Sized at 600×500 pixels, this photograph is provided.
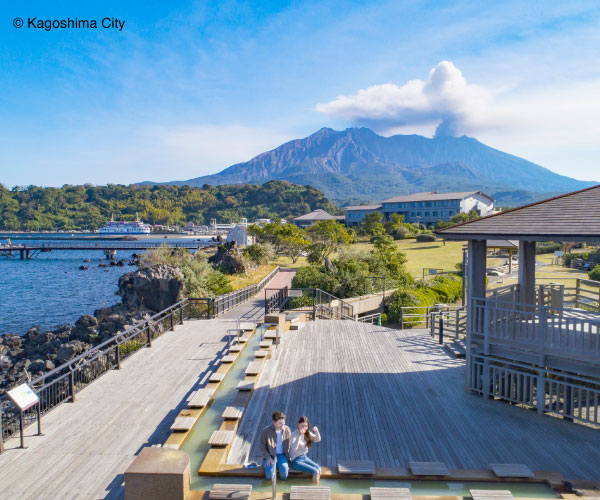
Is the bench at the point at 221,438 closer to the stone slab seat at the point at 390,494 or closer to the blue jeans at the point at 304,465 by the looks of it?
the blue jeans at the point at 304,465

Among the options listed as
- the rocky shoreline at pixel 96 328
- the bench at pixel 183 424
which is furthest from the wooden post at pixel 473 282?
the rocky shoreline at pixel 96 328

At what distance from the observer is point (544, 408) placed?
8555 mm

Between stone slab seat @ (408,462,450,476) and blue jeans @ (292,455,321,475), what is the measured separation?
1.31m

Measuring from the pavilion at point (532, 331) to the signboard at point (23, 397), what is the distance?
8411 millimetres

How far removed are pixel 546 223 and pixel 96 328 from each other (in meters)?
24.9

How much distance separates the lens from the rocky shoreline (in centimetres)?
2239

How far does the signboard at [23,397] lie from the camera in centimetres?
670

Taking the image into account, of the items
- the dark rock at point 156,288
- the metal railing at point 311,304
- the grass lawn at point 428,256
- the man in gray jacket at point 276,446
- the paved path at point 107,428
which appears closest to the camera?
the man in gray jacket at point 276,446

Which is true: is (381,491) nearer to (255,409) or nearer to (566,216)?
(255,409)

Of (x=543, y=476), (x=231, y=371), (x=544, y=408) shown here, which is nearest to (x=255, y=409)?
(x=231, y=371)

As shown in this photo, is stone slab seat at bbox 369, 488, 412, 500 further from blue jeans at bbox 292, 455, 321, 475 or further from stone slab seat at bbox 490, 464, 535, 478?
stone slab seat at bbox 490, 464, 535, 478

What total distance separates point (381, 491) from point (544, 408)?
5.08 meters

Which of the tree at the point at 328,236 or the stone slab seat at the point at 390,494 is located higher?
the tree at the point at 328,236

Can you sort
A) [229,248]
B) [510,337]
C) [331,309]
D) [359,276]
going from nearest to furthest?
[510,337] < [331,309] < [359,276] < [229,248]
